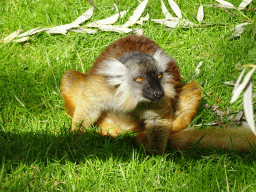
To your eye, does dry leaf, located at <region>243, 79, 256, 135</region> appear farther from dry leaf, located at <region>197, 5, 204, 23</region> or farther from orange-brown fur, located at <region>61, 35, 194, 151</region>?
dry leaf, located at <region>197, 5, 204, 23</region>

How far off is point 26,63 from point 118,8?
6.73 ft

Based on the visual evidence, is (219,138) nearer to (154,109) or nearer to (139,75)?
(154,109)

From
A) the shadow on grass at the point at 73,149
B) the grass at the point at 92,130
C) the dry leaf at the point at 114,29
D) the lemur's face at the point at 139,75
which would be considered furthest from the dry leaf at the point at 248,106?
the dry leaf at the point at 114,29

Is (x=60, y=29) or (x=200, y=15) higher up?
(x=200, y=15)

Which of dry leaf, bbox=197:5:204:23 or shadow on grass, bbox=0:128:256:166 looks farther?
dry leaf, bbox=197:5:204:23

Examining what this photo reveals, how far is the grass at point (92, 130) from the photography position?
3.17 m

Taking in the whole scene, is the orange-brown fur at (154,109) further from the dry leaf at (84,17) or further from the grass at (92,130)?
the dry leaf at (84,17)

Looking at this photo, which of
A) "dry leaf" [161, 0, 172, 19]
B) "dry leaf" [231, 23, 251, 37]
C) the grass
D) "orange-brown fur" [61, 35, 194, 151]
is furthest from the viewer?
"dry leaf" [161, 0, 172, 19]

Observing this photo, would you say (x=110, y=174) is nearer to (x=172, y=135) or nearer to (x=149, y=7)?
(x=172, y=135)

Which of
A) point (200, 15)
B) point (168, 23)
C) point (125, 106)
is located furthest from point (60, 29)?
point (200, 15)

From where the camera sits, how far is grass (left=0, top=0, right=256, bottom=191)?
3174 millimetres

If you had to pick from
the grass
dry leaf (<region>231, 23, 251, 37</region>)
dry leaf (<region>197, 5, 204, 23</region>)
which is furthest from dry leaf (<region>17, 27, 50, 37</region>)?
dry leaf (<region>231, 23, 251, 37</region>)

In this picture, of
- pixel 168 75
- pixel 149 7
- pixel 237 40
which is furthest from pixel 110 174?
pixel 149 7

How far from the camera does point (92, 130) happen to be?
3855 mm
